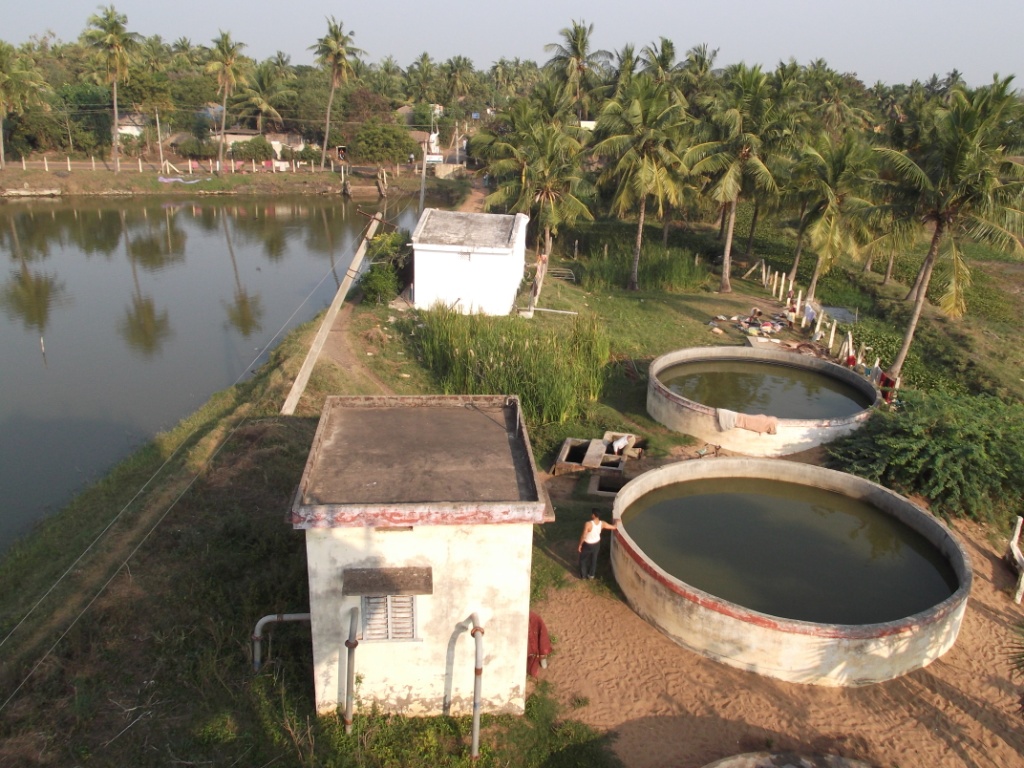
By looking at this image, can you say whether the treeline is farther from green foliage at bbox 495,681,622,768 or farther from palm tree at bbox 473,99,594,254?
green foliage at bbox 495,681,622,768

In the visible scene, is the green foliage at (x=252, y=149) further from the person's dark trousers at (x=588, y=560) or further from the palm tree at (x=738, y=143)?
the person's dark trousers at (x=588, y=560)

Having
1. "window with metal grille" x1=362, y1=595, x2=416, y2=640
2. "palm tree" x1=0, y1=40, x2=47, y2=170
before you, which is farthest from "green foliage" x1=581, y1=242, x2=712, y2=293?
"palm tree" x1=0, y1=40, x2=47, y2=170

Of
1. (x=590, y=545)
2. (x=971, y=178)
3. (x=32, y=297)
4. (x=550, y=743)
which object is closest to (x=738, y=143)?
(x=971, y=178)

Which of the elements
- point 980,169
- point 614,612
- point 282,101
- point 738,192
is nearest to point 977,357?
point 980,169

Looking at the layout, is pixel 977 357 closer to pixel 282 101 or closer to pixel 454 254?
pixel 454 254

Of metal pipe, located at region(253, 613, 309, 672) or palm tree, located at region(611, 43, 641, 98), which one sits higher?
palm tree, located at region(611, 43, 641, 98)

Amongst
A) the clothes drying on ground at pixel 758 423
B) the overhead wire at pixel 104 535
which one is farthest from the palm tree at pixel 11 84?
the clothes drying on ground at pixel 758 423
